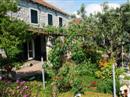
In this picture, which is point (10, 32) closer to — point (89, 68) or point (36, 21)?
point (89, 68)

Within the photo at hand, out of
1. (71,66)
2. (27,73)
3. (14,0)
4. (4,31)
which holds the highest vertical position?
(14,0)

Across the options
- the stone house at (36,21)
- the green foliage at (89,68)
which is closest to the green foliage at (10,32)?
the green foliage at (89,68)

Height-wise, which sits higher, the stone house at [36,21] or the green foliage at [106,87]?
the stone house at [36,21]

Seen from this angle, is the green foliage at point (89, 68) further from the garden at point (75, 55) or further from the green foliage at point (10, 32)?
the green foliage at point (10, 32)

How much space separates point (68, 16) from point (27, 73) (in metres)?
18.3

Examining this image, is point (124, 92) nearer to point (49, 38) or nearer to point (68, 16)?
point (49, 38)

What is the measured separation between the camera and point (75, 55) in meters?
24.6

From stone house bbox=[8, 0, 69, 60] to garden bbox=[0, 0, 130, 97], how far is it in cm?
197

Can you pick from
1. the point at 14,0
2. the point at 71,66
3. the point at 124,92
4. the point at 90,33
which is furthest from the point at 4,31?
the point at 90,33

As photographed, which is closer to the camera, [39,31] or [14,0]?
[14,0]

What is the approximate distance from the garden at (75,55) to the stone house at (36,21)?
77.6 inches

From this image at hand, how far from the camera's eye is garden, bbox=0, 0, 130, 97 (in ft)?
50.0

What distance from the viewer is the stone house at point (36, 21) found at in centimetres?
2995

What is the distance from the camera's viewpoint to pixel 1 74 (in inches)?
808
